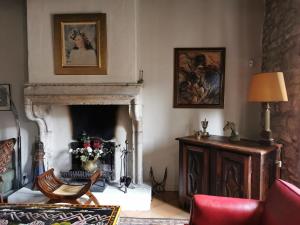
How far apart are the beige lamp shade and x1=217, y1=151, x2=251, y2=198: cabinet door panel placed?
618mm

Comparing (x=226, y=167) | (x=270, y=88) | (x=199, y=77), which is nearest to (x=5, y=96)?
(x=199, y=77)

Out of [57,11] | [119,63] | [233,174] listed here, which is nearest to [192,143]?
[233,174]

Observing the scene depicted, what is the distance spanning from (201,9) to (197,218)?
8.90ft

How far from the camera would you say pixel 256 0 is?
325cm

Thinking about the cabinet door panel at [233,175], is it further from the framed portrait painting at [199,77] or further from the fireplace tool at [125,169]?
the fireplace tool at [125,169]

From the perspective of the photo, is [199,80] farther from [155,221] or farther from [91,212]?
[91,212]

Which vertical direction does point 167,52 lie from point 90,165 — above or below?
above

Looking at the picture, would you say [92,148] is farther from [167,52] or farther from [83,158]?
[167,52]

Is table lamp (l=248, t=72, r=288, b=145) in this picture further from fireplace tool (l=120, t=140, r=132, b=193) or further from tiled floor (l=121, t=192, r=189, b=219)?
fireplace tool (l=120, t=140, r=132, b=193)

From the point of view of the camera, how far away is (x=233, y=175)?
2.49m

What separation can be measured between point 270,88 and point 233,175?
940 millimetres

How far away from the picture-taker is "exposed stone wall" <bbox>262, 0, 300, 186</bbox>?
2449mm

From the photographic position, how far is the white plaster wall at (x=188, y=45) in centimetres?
329

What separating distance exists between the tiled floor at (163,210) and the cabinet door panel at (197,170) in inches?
10.2
